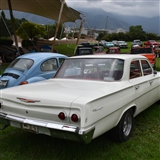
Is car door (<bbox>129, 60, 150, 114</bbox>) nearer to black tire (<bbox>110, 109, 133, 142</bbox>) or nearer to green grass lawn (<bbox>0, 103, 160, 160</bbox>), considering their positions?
black tire (<bbox>110, 109, 133, 142</bbox>)

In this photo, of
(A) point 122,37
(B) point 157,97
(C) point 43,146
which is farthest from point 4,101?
(A) point 122,37

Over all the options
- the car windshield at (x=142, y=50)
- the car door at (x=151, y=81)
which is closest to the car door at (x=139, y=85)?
the car door at (x=151, y=81)

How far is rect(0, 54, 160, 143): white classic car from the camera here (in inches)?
120

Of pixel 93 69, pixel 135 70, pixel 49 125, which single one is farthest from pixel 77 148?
pixel 135 70

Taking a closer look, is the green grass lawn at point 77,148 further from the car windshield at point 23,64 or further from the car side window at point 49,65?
the car side window at point 49,65

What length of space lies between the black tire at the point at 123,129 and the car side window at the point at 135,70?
2.60 ft

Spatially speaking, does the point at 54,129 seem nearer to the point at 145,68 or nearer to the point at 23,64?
the point at 145,68

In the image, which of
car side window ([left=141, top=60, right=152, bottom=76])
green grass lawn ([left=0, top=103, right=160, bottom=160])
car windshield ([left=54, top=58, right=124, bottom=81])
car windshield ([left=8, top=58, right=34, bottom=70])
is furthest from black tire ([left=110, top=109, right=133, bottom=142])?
car windshield ([left=8, top=58, right=34, bottom=70])

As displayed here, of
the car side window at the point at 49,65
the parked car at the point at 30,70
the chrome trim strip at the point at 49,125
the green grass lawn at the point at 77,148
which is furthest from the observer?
the car side window at the point at 49,65

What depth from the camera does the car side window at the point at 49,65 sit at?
769 centimetres

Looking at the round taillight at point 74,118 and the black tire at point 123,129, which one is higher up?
the round taillight at point 74,118

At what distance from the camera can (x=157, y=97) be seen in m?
5.69

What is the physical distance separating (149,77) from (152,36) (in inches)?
2916

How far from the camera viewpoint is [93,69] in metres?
4.60
